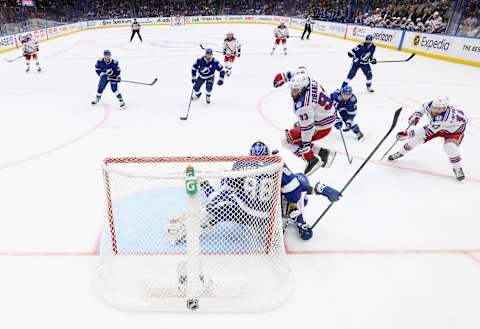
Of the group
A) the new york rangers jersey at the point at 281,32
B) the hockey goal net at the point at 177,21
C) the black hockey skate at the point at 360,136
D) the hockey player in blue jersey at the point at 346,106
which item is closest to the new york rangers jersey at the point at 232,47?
the new york rangers jersey at the point at 281,32

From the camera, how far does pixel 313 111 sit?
11.0ft

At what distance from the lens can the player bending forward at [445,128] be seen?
10.6ft

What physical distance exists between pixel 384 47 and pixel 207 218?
1245cm

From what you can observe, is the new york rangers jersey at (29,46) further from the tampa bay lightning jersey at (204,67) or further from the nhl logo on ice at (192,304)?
the nhl logo on ice at (192,304)

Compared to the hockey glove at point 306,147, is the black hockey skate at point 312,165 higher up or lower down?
lower down

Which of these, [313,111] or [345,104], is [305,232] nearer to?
[313,111]

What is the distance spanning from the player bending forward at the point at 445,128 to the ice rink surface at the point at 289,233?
0.32 metres

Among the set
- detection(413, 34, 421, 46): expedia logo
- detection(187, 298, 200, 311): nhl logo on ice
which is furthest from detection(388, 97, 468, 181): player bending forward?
detection(413, 34, 421, 46): expedia logo

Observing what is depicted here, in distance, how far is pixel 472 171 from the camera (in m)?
3.70

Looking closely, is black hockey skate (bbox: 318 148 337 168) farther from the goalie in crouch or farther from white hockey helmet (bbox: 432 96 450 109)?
the goalie in crouch

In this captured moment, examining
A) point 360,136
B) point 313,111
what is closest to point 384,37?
point 360,136

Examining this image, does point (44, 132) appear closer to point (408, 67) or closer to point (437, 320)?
point (437, 320)

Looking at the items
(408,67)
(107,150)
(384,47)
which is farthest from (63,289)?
(384,47)

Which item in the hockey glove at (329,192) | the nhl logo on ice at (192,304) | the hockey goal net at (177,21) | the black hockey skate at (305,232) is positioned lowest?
the nhl logo on ice at (192,304)
